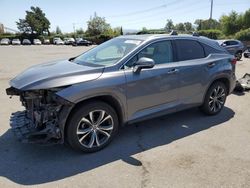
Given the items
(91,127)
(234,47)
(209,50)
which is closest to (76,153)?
(91,127)

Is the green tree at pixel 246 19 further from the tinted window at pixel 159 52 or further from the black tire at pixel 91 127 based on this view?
the black tire at pixel 91 127

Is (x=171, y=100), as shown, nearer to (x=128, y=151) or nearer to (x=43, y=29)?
(x=128, y=151)

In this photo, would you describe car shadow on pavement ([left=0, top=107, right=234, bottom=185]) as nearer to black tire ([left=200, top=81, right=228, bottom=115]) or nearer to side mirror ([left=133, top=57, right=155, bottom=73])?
black tire ([left=200, top=81, right=228, bottom=115])

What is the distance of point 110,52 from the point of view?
15.6 ft

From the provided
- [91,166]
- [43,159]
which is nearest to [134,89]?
[91,166]

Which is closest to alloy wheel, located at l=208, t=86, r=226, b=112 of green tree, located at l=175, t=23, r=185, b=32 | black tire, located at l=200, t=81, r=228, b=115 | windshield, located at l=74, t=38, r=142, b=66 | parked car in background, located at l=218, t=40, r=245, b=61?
black tire, located at l=200, t=81, r=228, b=115

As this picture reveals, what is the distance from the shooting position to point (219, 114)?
579cm

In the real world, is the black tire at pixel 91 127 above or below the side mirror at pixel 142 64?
below

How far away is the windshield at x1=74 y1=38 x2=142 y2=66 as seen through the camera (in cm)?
431

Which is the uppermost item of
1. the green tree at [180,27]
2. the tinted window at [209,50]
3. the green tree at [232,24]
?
the green tree at [180,27]

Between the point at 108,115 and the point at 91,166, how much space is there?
790 mm

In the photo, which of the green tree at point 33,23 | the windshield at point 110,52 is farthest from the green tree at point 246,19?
the green tree at point 33,23

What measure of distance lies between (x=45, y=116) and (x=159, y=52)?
7.28 ft

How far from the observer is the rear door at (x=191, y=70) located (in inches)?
190
